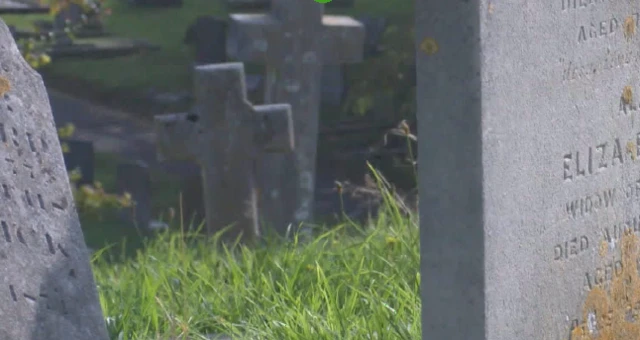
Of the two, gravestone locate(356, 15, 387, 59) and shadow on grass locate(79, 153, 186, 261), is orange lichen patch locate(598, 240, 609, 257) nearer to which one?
shadow on grass locate(79, 153, 186, 261)

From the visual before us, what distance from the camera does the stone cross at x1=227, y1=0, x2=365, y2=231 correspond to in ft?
20.7

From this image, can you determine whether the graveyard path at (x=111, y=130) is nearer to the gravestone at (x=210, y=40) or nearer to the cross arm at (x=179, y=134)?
the gravestone at (x=210, y=40)

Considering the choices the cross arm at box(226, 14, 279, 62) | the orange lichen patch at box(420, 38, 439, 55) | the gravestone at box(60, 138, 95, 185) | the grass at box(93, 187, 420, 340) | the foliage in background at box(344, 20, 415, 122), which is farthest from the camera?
the foliage in background at box(344, 20, 415, 122)

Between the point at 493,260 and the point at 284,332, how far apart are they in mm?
723

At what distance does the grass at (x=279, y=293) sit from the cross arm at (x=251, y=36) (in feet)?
7.68

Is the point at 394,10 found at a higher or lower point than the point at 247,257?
lower

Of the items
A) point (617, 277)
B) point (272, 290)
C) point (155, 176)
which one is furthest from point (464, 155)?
point (155, 176)

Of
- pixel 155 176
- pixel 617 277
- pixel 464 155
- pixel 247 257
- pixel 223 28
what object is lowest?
pixel 155 176

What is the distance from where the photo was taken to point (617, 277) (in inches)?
117

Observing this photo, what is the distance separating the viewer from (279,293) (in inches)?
132

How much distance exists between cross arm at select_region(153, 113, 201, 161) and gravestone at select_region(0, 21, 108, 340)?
2.49 meters

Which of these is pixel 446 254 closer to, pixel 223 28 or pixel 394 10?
pixel 223 28

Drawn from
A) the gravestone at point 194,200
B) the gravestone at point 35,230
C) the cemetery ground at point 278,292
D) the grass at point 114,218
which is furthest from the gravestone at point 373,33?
the gravestone at point 35,230

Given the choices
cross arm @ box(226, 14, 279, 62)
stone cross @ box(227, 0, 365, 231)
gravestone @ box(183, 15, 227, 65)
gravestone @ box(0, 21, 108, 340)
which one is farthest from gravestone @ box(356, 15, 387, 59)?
gravestone @ box(0, 21, 108, 340)
